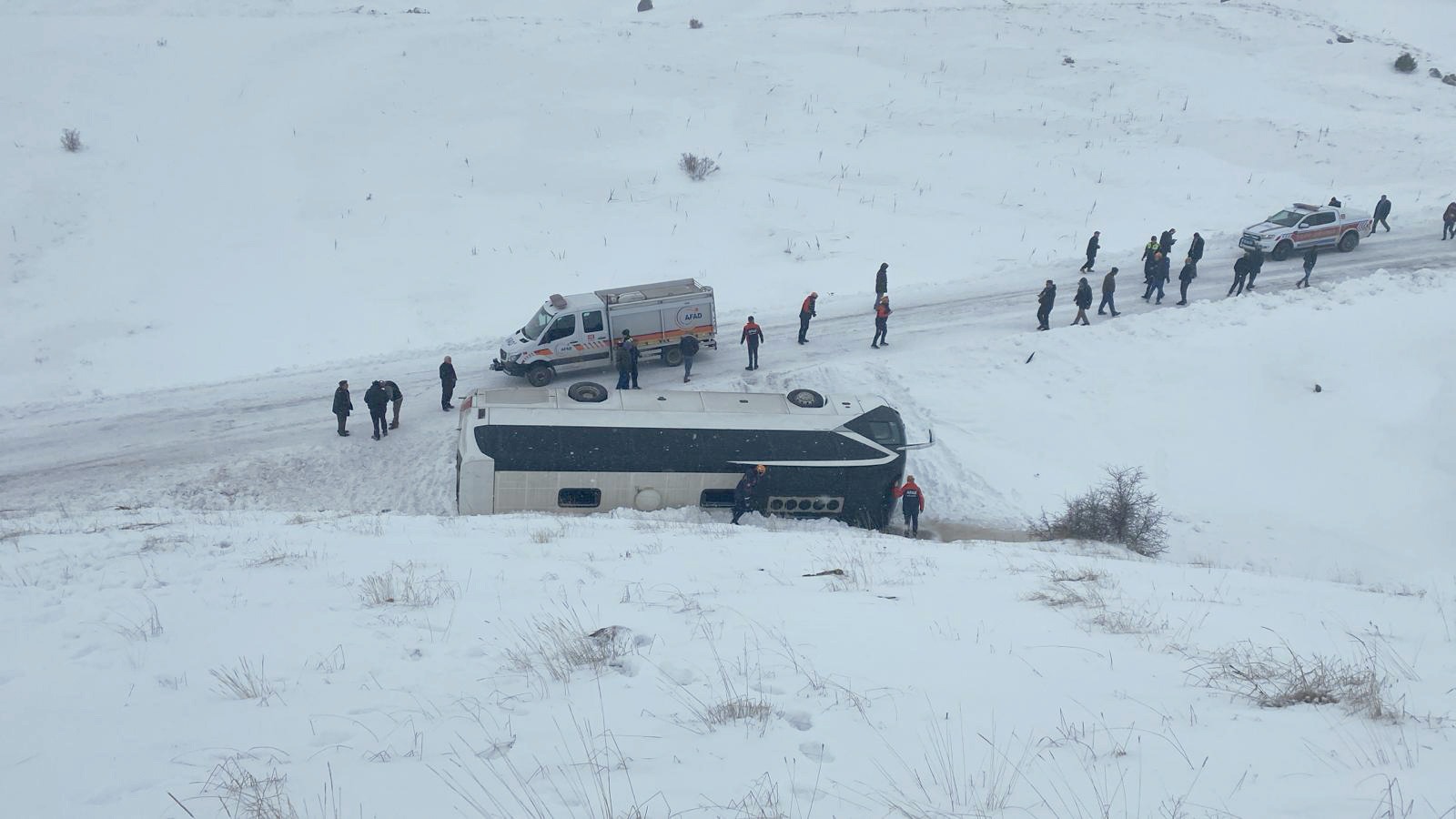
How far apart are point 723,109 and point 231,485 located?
87.4 feet

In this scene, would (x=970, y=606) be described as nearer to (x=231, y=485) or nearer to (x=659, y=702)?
(x=659, y=702)

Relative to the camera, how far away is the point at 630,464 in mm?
15828

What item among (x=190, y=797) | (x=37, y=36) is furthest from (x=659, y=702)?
(x=37, y=36)

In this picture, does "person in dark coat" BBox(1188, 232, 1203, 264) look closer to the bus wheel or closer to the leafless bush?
the leafless bush

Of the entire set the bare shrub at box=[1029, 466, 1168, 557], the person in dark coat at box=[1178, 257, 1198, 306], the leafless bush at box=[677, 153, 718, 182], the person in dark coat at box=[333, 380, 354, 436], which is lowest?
the bare shrub at box=[1029, 466, 1168, 557]

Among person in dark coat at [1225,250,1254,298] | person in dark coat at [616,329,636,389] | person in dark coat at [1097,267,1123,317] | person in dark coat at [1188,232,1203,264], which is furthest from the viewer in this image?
person in dark coat at [1188,232,1203,264]

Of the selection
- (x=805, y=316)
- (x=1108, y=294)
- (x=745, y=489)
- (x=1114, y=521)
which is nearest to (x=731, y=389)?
(x=805, y=316)

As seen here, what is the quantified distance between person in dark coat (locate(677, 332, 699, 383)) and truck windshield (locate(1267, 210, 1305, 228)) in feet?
62.0

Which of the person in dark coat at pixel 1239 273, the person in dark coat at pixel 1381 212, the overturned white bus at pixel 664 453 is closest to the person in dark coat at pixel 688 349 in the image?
the overturned white bus at pixel 664 453

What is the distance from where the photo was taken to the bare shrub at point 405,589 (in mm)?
8617

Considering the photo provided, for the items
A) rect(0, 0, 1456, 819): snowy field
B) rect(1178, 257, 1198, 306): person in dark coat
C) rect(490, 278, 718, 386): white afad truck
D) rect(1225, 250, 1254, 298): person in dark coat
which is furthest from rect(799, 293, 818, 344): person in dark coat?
rect(1225, 250, 1254, 298): person in dark coat

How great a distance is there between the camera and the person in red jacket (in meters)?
16.7

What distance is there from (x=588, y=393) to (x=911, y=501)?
6380 mm

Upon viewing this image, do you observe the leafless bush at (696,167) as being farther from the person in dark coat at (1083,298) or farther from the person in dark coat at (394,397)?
the person in dark coat at (394,397)
